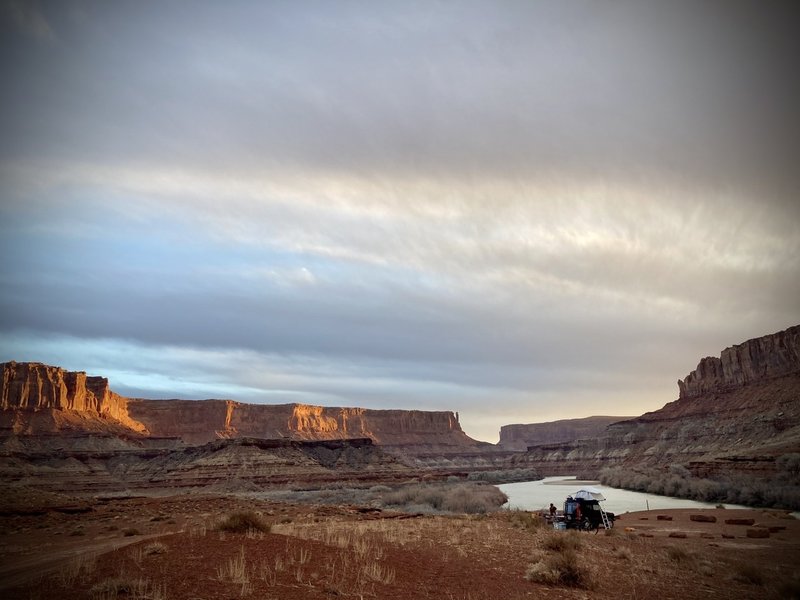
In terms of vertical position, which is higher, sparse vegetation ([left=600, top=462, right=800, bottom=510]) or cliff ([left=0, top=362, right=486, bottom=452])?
sparse vegetation ([left=600, top=462, right=800, bottom=510])

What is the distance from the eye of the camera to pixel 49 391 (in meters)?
113

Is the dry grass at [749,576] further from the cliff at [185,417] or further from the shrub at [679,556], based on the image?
the cliff at [185,417]

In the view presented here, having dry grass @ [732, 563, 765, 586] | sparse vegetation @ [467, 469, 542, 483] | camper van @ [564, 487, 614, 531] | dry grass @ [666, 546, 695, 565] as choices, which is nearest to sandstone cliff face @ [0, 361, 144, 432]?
sparse vegetation @ [467, 469, 542, 483]

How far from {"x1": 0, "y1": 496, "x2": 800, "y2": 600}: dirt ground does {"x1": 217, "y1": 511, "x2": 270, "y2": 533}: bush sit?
1.13ft

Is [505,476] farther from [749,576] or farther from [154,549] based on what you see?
[154,549]

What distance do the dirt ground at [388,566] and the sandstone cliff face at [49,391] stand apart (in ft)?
347

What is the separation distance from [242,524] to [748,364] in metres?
115

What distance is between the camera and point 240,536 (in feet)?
42.9

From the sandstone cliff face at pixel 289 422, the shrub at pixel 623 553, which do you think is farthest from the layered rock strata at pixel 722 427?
the sandstone cliff face at pixel 289 422

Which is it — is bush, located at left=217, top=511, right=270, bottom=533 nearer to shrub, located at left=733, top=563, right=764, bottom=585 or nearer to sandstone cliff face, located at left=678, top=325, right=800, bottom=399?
shrub, located at left=733, top=563, right=764, bottom=585

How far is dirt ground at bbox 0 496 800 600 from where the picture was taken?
923 cm

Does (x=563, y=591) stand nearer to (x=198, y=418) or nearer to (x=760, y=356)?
(x=760, y=356)

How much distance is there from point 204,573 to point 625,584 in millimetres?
9618

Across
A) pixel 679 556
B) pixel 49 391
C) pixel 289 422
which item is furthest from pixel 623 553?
pixel 289 422
